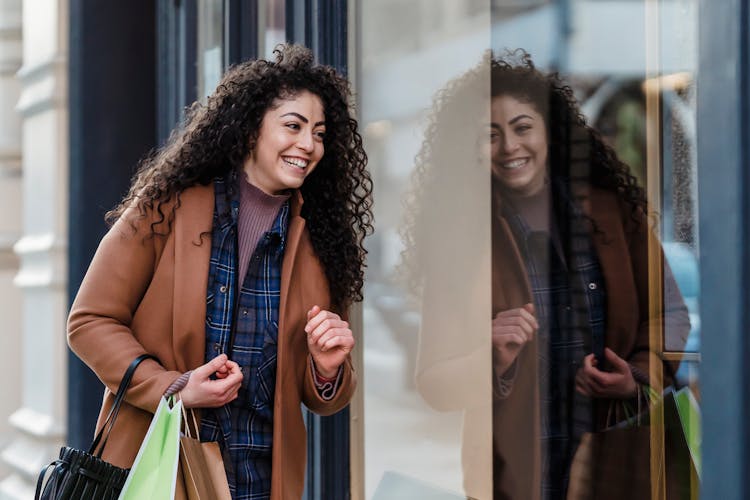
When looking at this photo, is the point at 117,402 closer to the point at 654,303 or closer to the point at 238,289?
the point at 238,289

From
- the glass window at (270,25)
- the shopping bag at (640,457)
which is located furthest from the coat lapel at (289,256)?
the glass window at (270,25)

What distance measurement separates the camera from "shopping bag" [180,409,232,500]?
7.04ft

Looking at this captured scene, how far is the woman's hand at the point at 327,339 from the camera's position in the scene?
2.23 meters

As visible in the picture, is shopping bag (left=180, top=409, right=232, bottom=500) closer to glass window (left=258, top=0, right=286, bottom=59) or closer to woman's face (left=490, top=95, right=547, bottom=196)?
woman's face (left=490, top=95, right=547, bottom=196)

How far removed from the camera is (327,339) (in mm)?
2225

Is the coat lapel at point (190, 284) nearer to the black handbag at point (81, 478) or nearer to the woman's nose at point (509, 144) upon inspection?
the black handbag at point (81, 478)

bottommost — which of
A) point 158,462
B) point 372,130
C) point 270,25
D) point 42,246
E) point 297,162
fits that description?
point 158,462

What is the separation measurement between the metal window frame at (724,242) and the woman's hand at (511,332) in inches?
32.4

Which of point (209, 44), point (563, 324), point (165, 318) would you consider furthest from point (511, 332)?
point (209, 44)

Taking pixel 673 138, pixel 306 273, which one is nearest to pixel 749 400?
pixel 673 138

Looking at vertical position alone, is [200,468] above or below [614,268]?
below

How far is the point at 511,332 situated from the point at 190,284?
0.80 meters

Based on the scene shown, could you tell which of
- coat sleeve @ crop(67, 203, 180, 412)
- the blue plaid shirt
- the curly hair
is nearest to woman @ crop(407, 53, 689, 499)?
the curly hair

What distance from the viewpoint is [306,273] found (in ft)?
7.91
